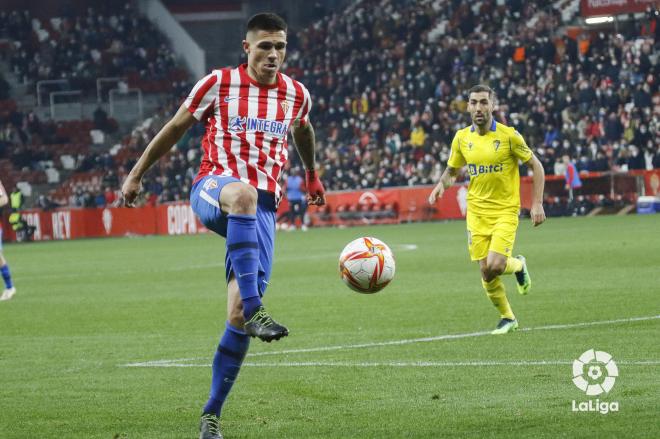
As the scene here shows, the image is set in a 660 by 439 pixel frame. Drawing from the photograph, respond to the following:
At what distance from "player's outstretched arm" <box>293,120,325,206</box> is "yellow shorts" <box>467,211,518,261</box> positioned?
4.33 m

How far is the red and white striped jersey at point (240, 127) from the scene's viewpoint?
23.7 ft

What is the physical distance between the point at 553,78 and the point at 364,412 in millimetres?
33133

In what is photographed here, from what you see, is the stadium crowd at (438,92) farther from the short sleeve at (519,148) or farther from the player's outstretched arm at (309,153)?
the player's outstretched arm at (309,153)

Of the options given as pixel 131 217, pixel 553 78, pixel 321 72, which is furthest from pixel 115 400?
pixel 321 72

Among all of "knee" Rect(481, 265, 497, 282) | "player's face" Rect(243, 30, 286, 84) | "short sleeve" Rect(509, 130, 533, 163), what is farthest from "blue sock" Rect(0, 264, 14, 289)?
"player's face" Rect(243, 30, 286, 84)

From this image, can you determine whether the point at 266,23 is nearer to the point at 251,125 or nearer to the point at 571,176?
the point at 251,125

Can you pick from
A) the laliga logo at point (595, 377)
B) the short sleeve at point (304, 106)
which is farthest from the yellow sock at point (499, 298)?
the short sleeve at point (304, 106)

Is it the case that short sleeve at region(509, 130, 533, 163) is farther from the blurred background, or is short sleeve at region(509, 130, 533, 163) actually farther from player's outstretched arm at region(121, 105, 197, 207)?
the blurred background

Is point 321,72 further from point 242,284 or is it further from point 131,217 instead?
point 242,284

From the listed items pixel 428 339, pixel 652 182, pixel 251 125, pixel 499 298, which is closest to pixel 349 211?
pixel 652 182

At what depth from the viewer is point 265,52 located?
7.23 metres

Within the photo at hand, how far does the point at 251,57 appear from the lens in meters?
7.32

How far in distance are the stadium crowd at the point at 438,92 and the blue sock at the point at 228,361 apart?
29972 mm

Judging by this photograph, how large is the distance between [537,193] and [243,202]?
19.8 feet
